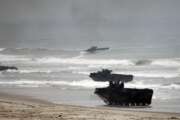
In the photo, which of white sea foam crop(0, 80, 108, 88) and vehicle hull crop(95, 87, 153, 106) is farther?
white sea foam crop(0, 80, 108, 88)

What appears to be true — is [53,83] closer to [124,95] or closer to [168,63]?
[124,95]

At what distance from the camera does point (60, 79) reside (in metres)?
46.1

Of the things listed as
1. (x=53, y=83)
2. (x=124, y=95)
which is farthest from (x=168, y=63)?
(x=124, y=95)

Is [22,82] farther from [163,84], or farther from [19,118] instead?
[19,118]

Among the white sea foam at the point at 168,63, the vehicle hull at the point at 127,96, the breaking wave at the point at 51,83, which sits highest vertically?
the white sea foam at the point at 168,63

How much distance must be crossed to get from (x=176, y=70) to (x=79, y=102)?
26.2 metres

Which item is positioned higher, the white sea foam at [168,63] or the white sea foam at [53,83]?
the white sea foam at [168,63]

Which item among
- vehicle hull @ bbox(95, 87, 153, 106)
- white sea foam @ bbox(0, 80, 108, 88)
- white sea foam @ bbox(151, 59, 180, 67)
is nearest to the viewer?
vehicle hull @ bbox(95, 87, 153, 106)

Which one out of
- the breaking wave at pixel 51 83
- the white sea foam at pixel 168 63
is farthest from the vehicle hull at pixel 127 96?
the white sea foam at pixel 168 63

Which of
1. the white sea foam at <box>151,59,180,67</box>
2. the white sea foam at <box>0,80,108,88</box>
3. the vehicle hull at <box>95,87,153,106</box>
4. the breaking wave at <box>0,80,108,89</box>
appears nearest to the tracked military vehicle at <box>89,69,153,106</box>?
the vehicle hull at <box>95,87,153,106</box>

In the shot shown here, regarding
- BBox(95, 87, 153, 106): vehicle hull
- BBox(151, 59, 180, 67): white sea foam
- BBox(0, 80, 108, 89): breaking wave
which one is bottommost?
BBox(95, 87, 153, 106): vehicle hull

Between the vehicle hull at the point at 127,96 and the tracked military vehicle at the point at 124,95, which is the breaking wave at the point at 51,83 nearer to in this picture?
the tracked military vehicle at the point at 124,95

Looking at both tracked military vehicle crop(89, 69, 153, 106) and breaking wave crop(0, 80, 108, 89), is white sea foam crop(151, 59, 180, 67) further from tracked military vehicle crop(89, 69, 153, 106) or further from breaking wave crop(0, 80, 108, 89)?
tracked military vehicle crop(89, 69, 153, 106)

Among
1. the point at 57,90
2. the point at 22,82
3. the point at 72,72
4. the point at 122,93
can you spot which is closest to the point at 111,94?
the point at 122,93
